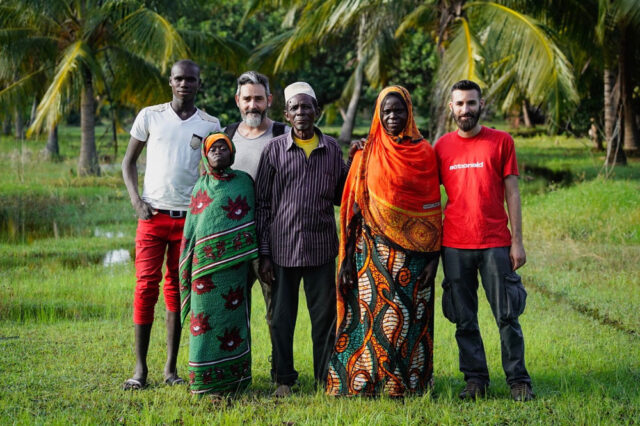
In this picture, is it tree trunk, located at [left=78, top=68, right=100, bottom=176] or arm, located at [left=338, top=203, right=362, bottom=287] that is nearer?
arm, located at [left=338, top=203, right=362, bottom=287]

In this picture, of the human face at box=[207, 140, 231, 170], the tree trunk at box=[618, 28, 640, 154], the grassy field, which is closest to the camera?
the grassy field

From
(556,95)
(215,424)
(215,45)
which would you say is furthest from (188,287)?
(215,45)

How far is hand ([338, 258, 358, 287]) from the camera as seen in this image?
4371mm

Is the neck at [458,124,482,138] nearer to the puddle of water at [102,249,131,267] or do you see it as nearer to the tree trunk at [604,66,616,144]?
the puddle of water at [102,249,131,267]

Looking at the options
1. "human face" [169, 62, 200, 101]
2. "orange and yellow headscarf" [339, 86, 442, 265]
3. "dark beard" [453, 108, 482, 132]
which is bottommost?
"orange and yellow headscarf" [339, 86, 442, 265]

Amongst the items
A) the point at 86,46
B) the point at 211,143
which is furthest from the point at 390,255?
the point at 86,46

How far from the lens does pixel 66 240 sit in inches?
401

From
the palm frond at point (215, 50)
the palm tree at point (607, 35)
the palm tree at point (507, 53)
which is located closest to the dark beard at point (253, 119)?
the palm tree at point (507, 53)

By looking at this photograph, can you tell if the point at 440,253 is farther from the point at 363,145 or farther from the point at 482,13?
the point at 482,13

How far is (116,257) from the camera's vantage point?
9453 mm

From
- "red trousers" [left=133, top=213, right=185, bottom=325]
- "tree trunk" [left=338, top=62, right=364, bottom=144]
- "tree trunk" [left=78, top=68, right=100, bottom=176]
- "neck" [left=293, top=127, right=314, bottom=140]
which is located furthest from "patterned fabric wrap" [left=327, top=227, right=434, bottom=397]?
"tree trunk" [left=338, top=62, right=364, bottom=144]

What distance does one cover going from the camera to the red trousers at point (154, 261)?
179 inches

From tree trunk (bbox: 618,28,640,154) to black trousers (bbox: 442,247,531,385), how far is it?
38.1ft

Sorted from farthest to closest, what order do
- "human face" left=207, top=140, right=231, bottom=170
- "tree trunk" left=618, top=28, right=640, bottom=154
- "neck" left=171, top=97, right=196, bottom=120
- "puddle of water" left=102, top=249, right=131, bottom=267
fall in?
"tree trunk" left=618, top=28, right=640, bottom=154, "puddle of water" left=102, top=249, right=131, bottom=267, "neck" left=171, top=97, right=196, bottom=120, "human face" left=207, top=140, right=231, bottom=170
